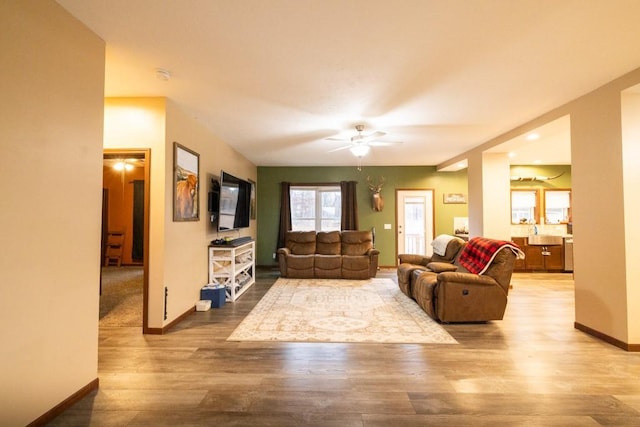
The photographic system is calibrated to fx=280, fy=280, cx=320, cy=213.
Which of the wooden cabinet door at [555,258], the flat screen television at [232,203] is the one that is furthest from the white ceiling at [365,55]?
the wooden cabinet door at [555,258]

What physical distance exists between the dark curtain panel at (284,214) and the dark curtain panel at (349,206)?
137 cm

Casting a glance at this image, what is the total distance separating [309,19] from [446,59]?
120cm

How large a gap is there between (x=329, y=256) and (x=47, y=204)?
15.5 feet

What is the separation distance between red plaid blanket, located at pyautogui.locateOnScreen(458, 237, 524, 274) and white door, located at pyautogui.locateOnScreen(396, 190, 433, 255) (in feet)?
9.79

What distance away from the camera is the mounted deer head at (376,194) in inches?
275

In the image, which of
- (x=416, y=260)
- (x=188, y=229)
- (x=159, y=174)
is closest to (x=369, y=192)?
(x=416, y=260)

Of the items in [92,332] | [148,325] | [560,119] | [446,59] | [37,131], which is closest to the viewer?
[37,131]

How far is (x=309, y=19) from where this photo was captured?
184 centimetres

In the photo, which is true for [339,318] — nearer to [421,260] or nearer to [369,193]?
[421,260]

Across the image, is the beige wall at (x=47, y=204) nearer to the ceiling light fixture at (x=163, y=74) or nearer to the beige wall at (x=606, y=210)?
the ceiling light fixture at (x=163, y=74)

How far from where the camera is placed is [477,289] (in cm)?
328

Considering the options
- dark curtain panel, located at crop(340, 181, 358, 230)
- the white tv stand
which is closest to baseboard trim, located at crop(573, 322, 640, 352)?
the white tv stand

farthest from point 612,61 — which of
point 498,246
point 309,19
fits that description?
point 309,19

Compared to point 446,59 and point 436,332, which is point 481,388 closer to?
point 436,332
